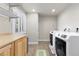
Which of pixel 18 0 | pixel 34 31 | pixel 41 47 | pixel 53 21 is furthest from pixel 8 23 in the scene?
pixel 34 31

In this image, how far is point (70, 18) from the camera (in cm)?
232

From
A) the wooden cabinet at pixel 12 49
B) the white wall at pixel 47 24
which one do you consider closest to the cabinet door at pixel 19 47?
the wooden cabinet at pixel 12 49

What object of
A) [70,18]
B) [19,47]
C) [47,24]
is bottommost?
[19,47]

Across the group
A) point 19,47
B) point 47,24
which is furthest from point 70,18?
point 19,47

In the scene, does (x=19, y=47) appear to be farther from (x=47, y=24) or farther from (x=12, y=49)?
(x=47, y=24)

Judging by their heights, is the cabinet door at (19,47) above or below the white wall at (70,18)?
below

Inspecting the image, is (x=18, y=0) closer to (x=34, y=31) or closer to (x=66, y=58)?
(x=66, y=58)

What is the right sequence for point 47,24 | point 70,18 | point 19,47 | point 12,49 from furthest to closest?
point 47,24, point 70,18, point 19,47, point 12,49

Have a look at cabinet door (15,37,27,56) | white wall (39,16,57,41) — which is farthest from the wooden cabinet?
white wall (39,16,57,41)

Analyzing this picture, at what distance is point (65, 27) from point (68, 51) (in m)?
1.26

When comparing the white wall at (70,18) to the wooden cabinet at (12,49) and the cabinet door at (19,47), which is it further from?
A: the wooden cabinet at (12,49)

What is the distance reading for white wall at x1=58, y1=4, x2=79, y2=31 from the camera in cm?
212

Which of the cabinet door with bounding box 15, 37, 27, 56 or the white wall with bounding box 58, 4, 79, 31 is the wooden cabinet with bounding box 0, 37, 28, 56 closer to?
the cabinet door with bounding box 15, 37, 27, 56

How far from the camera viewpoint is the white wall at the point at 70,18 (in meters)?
2.12
